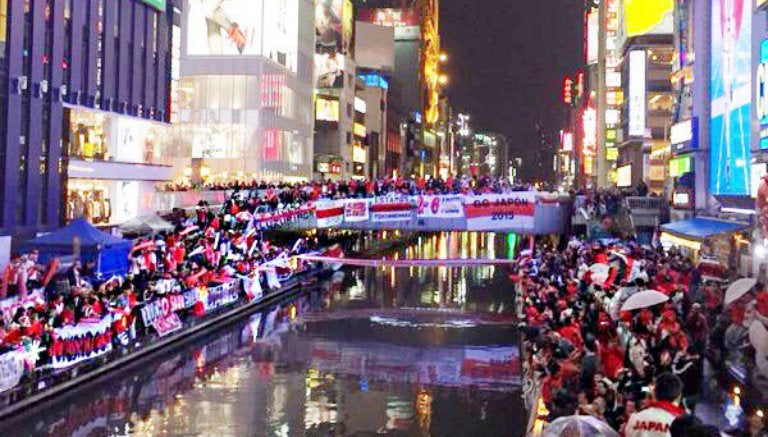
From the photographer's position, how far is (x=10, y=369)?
66.5 ft

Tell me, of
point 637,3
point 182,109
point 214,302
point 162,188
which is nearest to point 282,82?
point 182,109

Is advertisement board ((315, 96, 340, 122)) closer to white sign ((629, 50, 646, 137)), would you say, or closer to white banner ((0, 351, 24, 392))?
white sign ((629, 50, 646, 137))

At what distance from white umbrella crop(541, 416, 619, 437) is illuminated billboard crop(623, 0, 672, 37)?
81.1 metres

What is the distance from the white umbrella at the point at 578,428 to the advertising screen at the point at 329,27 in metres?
115

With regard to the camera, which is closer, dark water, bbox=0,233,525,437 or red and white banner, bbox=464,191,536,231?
dark water, bbox=0,233,525,437

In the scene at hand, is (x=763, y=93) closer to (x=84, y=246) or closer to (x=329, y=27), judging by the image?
(x=84, y=246)

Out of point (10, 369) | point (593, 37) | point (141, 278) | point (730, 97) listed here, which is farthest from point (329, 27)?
point (10, 369)

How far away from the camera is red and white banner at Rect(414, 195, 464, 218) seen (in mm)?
47406

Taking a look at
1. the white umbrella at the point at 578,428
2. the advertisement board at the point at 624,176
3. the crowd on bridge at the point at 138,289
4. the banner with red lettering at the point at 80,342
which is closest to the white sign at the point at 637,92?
the advertisement board at the point at 624,176

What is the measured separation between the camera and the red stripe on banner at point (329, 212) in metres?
47.6

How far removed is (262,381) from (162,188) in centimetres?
4821

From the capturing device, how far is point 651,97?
85.7 metres

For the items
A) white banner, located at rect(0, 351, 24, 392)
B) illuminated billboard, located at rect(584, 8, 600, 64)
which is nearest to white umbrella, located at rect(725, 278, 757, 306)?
white banner, located at rect(0, 351, 24, 392)

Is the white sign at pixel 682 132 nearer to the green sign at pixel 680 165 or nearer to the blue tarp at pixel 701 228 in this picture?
the green sign at pixel 680 165
